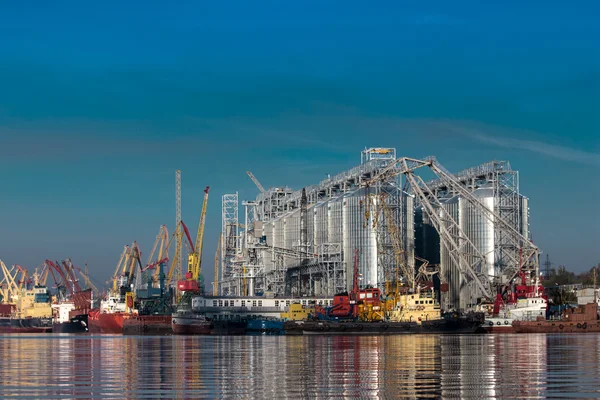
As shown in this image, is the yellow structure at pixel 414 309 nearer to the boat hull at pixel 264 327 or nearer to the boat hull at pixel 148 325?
the boat hull at pixel 264 327

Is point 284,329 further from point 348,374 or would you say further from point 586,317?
point 348,374

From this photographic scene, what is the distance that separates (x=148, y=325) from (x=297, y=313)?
102 ft

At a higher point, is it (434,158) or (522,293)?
(434,158)

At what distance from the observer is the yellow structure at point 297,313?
172500mm

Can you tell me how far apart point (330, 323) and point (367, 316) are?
24.9ft

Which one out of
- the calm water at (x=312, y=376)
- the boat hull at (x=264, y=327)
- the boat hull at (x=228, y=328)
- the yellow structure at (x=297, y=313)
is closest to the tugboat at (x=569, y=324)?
the yellow structure at (x=297, y=313)

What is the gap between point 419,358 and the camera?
6378cm

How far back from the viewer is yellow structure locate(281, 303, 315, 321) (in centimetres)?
17250

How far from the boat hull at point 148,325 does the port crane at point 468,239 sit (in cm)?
4736

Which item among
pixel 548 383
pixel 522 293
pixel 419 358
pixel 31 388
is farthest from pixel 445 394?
pixel 522 293

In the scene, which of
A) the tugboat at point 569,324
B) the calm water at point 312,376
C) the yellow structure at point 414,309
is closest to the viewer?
the calm water at point 312,376

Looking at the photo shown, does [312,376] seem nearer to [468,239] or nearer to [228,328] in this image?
[228,328]

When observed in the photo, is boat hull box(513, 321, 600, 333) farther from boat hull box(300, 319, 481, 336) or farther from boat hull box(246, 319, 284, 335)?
boat hull box(246, 319, 284, 335)

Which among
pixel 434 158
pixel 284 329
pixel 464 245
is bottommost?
pixel 284 329
